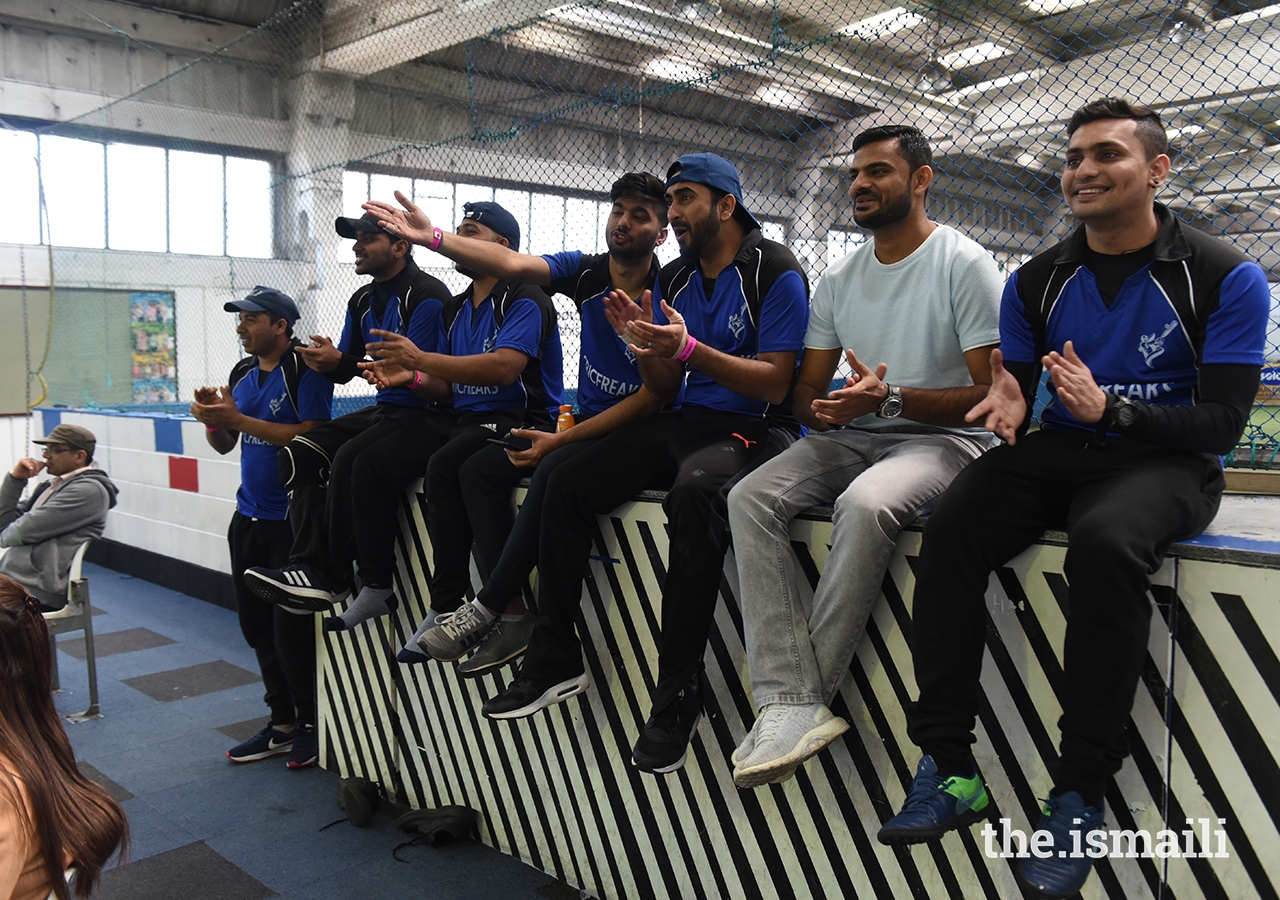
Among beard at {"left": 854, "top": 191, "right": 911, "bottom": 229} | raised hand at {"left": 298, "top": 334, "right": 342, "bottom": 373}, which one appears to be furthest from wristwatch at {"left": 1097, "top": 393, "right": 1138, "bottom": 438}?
raised hand at {"left": 298, "top": 334, "right": 342, "bottom": 373}

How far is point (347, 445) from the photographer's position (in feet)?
11.8

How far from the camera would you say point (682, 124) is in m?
8.33

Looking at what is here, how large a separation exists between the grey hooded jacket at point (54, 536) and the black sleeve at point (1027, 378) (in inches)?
181

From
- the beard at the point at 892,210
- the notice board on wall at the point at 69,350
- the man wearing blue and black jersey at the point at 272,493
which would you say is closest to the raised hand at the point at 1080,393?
the beard at the point at 892,210

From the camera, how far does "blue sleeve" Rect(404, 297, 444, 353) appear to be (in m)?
3.82

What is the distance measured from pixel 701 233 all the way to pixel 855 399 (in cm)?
81

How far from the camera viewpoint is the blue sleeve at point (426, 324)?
12.5ft

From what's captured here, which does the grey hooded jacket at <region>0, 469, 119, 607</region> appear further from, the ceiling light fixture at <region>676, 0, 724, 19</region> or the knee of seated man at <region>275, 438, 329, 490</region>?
the ceiling light fixture at <region>676, 0, 724, 19</region>

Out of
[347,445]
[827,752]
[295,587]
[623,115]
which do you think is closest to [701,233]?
[827,752]

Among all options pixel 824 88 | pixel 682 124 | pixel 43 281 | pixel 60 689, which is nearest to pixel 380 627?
pixel 60 689

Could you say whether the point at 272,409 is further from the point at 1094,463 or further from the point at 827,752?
the point at 1094,463

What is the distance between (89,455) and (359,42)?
19.0 feet

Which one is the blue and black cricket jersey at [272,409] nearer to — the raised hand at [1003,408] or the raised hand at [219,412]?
the raised hand at [219,412]

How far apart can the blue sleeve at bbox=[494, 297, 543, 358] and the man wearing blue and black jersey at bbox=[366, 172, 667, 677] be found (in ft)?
0.35
